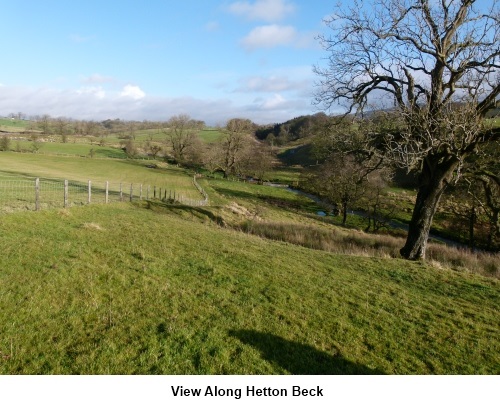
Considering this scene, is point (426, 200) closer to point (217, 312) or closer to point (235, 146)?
point (217, 312)

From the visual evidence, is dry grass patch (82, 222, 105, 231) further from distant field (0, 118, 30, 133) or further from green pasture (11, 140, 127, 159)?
distant field (0, 118, 30, 133)

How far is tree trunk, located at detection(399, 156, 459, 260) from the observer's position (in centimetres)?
1536

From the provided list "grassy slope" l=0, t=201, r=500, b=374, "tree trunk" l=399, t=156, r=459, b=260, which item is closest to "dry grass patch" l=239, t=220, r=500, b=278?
"tree trunk" l=399, t=156, r=459, b=260

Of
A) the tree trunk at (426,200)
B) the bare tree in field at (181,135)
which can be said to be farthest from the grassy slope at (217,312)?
the bare tree in field at (181,135)

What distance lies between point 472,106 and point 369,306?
29.2ft

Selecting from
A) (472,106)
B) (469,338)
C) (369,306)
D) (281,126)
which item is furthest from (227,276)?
(281,126)

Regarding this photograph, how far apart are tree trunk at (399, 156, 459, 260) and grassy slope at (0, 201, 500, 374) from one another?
3.19 m

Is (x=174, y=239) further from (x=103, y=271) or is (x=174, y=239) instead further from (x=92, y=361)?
(x=92, y=361)

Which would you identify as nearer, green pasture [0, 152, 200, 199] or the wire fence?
the wire fence

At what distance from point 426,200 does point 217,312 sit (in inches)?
506

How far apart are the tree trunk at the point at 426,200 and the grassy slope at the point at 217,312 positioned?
10.5 ft

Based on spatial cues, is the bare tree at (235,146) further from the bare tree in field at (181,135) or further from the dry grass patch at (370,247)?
the dry grass patch at (370,247)

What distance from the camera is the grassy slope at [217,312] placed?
5.60m

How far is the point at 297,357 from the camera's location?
5980 millimetres
